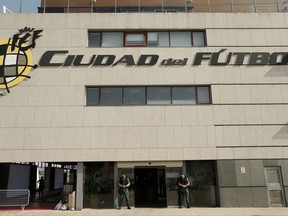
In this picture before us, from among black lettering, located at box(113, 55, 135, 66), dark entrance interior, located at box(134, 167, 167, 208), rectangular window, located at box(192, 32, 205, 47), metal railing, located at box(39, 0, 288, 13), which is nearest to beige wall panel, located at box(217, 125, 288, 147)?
dark entrance interior, located at box(134, 167, 167, 208)

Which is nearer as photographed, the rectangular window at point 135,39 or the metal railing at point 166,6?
the rectangular window at point 135,39

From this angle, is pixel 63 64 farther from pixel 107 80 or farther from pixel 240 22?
pixel 240 22

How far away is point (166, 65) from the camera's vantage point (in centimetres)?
1684

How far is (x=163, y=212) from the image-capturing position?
1384cm

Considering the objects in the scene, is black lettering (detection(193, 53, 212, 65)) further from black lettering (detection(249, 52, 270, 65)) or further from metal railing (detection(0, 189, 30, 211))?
metal railing (detection(0, 189, 30, 211))

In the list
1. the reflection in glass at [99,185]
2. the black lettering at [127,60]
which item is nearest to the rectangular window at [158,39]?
the black lettering at [127,60]

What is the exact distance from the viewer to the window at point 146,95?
1630 cm

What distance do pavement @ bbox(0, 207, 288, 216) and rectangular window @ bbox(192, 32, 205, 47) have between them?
9.74m

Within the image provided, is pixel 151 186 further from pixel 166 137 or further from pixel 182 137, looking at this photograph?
pixel 182 137

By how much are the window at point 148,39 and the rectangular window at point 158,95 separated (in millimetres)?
2903

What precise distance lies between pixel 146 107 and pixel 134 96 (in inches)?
39.0

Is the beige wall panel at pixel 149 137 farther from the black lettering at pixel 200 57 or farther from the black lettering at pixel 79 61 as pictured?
the black lettering at pixel 79 61

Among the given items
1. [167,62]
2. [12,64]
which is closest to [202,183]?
Answer: [167,62]

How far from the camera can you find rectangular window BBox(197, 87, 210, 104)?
16516 millimetres
